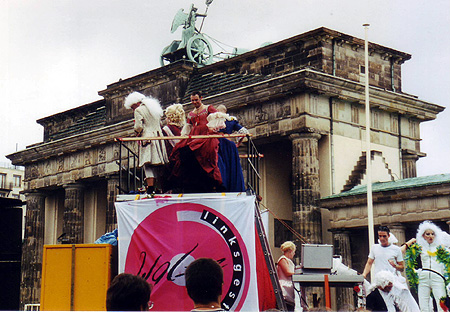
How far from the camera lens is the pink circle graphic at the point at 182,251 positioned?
10016mm

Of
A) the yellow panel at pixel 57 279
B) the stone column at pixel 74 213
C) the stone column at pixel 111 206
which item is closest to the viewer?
the yellow panel at pixel 57 279

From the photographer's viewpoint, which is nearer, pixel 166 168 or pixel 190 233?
pixel 190 233

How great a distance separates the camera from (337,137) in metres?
30.5

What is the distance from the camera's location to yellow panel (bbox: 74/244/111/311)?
1020cm

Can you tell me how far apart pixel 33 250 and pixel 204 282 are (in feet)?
133

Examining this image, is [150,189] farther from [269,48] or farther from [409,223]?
[269,48]

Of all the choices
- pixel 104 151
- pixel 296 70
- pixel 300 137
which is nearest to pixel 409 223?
pixel 300 137

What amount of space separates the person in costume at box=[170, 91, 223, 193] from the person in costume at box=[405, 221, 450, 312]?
13.2 ft

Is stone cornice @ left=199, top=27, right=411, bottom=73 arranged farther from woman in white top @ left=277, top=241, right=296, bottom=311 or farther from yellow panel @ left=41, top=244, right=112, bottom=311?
yellow panel @ left=41, top=244, right=112, bottom=311

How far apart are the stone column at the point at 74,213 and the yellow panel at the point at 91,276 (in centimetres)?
3065

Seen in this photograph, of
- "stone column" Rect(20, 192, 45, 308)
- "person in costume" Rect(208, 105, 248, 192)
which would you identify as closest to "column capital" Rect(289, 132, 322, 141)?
"person in costume" Rect(208, 105, 248, 192)

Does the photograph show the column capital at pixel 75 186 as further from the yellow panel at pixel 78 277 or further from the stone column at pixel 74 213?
the yellow panel at pixel 78 277

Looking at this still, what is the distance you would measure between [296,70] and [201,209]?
21013mm

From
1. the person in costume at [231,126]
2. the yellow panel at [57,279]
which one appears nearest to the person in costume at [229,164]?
the person in costume at [231,126]
